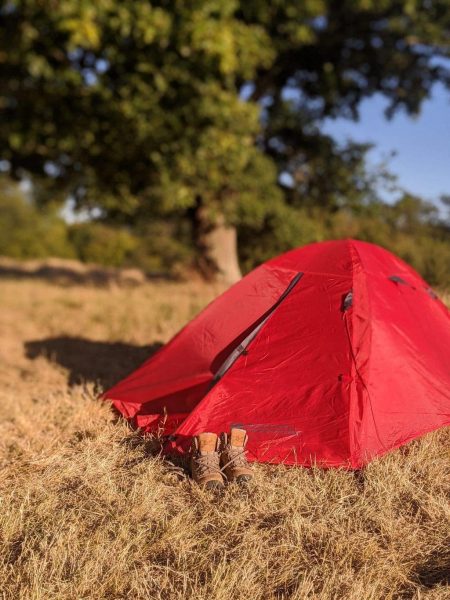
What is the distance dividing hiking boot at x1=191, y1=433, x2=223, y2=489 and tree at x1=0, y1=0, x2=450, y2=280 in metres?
5.71

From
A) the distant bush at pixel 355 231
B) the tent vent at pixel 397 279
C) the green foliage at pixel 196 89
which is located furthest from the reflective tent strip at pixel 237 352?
the green foliage at pixel 196 89

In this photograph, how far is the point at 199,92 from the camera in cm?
915

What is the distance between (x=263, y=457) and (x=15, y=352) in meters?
4.86

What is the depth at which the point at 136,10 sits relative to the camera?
7.59 meters

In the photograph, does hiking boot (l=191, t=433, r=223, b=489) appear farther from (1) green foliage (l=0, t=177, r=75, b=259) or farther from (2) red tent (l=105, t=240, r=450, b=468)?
(1) green foliage (l=0, t=177, r=75, b=259)

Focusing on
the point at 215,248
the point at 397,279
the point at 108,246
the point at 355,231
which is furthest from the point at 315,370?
the point at 108,246

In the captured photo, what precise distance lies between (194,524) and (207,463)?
48 cm

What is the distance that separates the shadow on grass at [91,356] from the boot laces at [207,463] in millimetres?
2313

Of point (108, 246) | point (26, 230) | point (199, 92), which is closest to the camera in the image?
point (199, 92)

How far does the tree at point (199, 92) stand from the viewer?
803 centimetres

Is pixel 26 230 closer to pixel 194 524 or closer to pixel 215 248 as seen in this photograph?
pixel 215 248

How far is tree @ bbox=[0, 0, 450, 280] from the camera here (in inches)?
316

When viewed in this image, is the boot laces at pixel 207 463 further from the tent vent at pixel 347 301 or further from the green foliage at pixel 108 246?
the green foliage at pixel 108 246

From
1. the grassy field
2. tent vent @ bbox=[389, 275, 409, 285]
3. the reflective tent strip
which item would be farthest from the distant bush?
the grassy field
